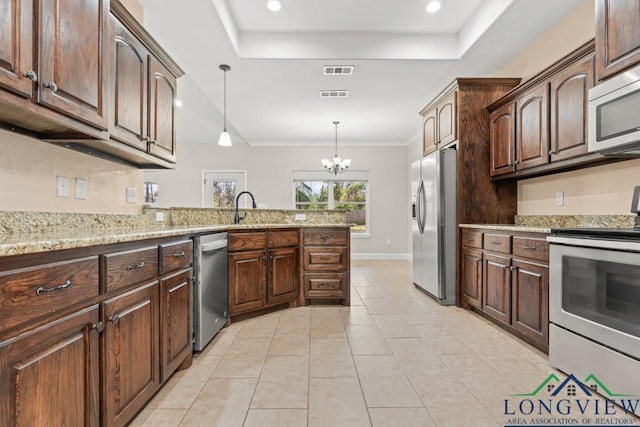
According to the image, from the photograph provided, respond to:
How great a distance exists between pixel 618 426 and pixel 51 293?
2.38m

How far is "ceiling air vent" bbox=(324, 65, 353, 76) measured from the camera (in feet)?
12.4

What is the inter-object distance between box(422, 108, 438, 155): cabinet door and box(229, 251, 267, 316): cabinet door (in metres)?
2.61

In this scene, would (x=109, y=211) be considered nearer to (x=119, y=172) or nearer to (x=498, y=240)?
Answer: (x=119, y=172)

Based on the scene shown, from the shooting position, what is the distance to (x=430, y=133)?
427 centimetres

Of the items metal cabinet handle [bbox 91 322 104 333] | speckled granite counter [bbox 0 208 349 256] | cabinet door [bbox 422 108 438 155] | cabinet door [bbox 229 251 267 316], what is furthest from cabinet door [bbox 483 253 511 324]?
metal cabinet handle [bbox 91 322 104 333]

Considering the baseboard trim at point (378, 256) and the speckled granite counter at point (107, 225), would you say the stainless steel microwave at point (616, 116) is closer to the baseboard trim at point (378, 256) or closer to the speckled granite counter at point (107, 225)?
the speckled granite counter at point (107, 225)

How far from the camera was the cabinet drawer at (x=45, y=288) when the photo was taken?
85 centimetres

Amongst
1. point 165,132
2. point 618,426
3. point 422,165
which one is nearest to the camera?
point 618,426

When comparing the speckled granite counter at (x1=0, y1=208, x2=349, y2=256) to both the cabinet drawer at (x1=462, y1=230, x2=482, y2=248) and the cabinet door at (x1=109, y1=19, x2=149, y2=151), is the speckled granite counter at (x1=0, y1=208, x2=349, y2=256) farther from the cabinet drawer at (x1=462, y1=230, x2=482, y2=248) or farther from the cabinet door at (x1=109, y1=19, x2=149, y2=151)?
the cabinet drawer at (x1=462, y1=230, x2=482, y2=248)

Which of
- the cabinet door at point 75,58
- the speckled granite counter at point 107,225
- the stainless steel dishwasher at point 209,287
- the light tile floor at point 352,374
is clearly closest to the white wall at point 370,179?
the speckled granite counter at point 107,225

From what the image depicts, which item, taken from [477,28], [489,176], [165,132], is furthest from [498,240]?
[165,132]

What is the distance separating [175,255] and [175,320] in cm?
37

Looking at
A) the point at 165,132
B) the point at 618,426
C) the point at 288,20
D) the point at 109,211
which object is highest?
the point at 288,20

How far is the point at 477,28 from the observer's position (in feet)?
10.5
